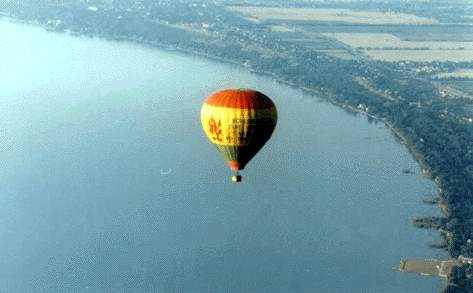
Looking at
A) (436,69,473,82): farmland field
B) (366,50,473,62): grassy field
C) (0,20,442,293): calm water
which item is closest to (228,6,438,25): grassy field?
(366,50,473,62): grassy field

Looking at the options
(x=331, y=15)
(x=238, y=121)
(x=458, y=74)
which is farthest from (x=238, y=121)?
(x=331, y=15)

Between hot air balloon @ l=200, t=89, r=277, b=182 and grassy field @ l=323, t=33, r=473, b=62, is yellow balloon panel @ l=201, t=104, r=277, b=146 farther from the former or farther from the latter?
grassy field @ l=323, t=33, r=473, b=62

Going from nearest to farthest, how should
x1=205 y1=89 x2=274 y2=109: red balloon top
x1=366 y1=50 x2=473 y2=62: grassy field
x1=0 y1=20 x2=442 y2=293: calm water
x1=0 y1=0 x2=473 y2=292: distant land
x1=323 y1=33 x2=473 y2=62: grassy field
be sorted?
x1=205 y1=89 x2=274 y2=109: red balloon top → x1=0 y1=20 x2=442 y2=293: calm water → x1=0 y1=0 x2=473 y2=292: distant land → x1=366 y1=50 x2=473 y2=62: grassy field → x1=323 y1=33 x2=473 y2=62: grassy field

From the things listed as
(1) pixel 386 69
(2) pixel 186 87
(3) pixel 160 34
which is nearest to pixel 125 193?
(2) pixel 186 87

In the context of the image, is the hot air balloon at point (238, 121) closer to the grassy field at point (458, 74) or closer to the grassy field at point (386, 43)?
the grassy field at point (458, 74)

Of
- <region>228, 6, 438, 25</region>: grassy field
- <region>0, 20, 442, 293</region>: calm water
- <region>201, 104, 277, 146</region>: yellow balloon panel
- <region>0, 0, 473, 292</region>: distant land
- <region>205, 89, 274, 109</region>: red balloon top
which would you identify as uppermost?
<region>205, 89, 274, 109</region>: red balloon top

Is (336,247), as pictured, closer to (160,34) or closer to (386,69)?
(386,69)

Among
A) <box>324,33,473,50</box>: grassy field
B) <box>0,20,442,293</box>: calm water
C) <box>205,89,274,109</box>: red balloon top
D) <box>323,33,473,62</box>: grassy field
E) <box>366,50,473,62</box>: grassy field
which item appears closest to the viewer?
<box>205,89,274,109</box>: red balloon top
